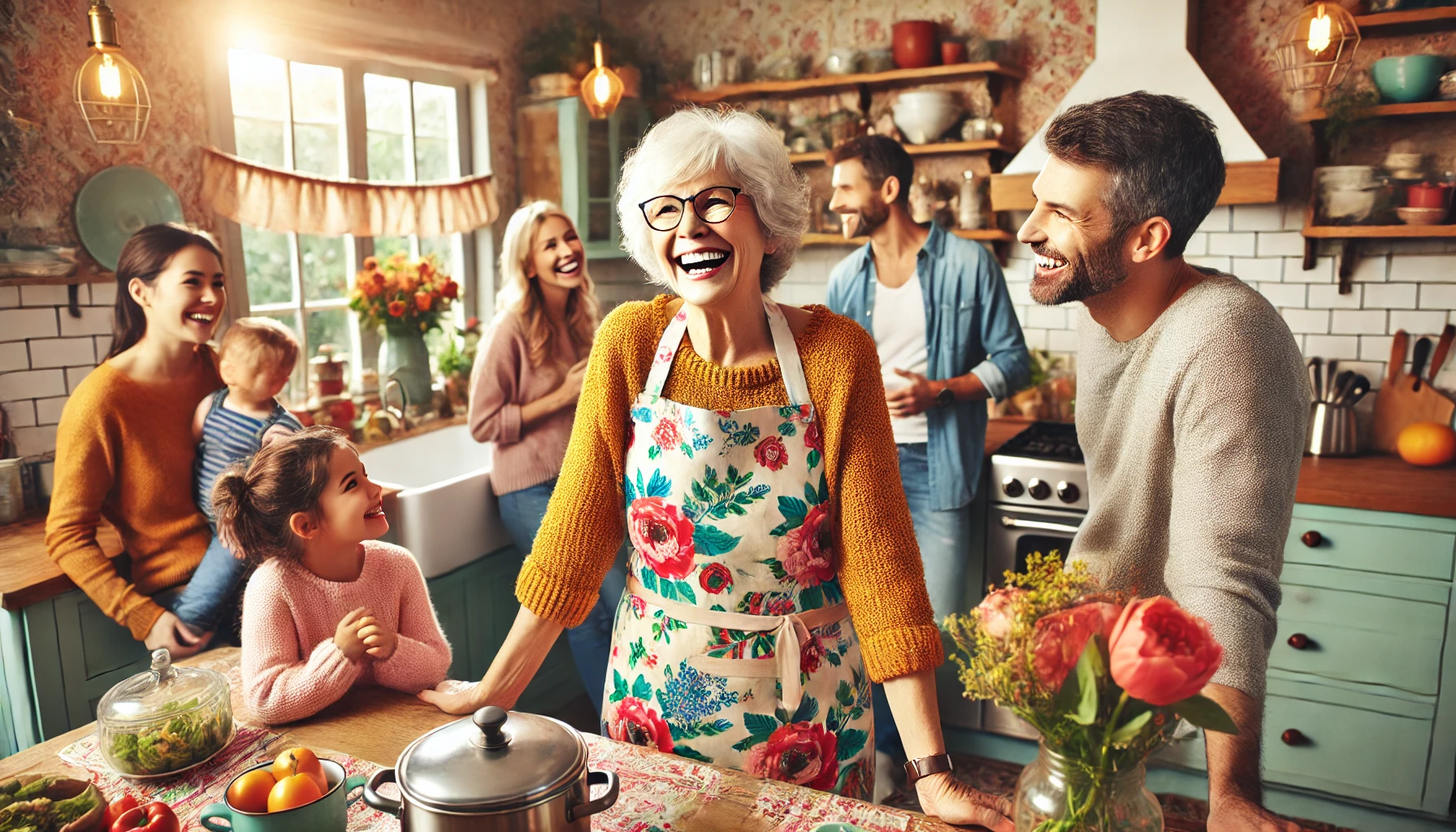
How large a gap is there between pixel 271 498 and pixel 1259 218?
341 centimetres

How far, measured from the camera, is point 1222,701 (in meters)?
1.27

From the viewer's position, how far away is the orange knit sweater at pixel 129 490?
2.21 metres

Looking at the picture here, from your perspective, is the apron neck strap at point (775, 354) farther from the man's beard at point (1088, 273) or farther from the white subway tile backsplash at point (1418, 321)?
the white subway tile backsplash at point (1418, 321)

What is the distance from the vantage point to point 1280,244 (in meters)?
3.61

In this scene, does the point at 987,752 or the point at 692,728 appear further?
the point at 987,752

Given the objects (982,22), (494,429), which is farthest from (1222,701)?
(982,22)

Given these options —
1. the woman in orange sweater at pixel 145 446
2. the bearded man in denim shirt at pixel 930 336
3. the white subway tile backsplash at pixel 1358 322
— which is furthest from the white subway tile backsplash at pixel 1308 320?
the woman in orange sweater at pixel 145 446

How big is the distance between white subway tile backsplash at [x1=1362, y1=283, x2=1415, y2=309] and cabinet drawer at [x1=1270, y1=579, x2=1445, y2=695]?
3.57ft

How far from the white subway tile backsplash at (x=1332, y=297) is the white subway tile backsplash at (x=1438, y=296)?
16 centimetres

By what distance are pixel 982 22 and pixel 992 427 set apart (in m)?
1.61

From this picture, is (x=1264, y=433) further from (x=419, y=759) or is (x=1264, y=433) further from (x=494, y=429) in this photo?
(x=494, y=429)

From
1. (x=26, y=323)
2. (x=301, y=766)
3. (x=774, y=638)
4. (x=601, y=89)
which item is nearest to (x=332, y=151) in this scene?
(x=601, y=89)

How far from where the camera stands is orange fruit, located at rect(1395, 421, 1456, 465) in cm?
320

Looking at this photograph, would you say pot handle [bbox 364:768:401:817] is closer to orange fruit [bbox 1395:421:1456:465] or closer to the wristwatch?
the wristwatch
